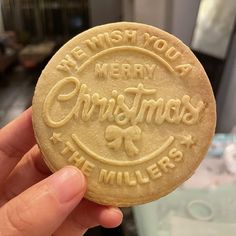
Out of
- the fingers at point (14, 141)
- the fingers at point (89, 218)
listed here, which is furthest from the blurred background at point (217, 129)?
the fingers at point (14, 141)

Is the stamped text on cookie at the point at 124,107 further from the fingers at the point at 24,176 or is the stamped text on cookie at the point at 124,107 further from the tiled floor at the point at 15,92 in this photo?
the tiled floor at the point at 15,92

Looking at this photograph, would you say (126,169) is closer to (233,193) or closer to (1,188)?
(1,188)

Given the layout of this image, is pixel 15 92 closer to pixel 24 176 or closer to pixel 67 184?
pixel 24 176

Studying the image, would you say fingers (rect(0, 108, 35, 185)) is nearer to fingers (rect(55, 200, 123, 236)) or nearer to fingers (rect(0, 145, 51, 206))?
fingers (rect(0, 145, 51, 206))

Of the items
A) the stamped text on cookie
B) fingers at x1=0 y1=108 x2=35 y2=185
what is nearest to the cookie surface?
the stamped text on cookie

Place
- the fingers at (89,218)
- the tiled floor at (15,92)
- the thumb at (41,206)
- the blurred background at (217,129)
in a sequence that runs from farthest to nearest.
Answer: the tiled floor at (15,92)
the blurred background at (217,129)
the fingers at (89,218)
the thumb at (41,206)

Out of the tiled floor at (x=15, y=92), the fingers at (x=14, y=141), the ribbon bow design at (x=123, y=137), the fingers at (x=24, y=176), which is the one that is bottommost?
the tiled floor at (x=15, y=92)

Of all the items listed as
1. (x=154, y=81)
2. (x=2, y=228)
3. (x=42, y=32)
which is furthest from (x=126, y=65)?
(x=42, y=32)
